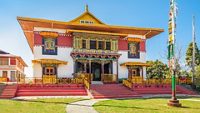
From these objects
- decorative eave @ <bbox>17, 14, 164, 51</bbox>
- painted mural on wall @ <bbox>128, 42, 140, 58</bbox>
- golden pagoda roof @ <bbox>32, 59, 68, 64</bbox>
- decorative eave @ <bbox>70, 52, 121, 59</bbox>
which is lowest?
golden pagoda roof @ <bbox>32, 59, 68, 64</bbox>

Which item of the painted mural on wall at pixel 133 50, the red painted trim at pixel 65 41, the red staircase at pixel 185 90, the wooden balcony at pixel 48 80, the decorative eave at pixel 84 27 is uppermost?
the decorative eave at pixel 84 27

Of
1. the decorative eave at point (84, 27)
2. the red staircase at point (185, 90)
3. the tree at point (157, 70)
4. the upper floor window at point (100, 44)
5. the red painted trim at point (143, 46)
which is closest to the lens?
the red staircase at point (185, 90)

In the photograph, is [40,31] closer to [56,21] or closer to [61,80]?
[56,21]

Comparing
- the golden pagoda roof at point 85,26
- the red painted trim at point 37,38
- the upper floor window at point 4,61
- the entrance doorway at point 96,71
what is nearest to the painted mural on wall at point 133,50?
the golden pagoda roof at point 85,26

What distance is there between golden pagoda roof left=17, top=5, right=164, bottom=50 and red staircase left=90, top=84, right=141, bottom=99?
757 centimetres

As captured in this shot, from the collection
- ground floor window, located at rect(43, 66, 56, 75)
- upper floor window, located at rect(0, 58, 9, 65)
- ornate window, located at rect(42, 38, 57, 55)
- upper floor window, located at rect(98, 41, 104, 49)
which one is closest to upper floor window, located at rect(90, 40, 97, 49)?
upper floor window, located at rect(98, 41, 104, 49)

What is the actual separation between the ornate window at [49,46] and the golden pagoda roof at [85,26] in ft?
5.29

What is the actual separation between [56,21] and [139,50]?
37.5 ft

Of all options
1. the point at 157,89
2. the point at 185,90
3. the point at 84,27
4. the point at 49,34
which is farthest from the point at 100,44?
the point at 185,90

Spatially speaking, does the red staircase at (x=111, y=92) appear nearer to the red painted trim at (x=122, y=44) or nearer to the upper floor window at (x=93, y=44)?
the upper floor window at (x=93, y=44)

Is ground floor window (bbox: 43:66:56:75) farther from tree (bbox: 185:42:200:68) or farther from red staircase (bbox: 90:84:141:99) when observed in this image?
tree (bbox: 185:42:200:68)

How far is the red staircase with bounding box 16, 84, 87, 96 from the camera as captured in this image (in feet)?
81.0

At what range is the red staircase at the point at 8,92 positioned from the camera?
2259cm

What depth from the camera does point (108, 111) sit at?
14484 millimetres
